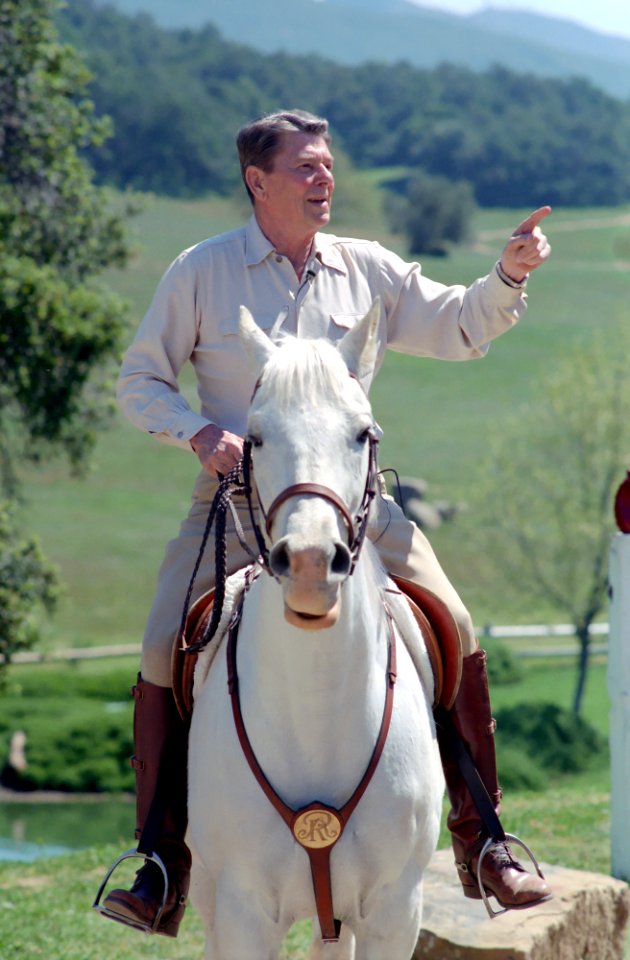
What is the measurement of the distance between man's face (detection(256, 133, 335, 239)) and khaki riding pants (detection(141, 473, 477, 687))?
3.10 ft

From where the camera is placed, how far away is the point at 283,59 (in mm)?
143875

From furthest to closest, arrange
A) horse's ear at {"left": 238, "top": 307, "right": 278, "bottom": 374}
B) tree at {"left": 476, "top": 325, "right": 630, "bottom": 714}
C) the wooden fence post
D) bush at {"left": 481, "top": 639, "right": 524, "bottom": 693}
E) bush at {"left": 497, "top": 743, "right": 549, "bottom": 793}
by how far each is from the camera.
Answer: bush at {"left": 481, "top": 639, "right": 524, "bottom": 693} → tree at {"left": 476, "top": 325, "right": 630, "bottom": 714} → bush at {"left": 497, "top": 743, "right": 549, "bottom": 793} → the wooden fence post → horse's ear at {"left": 238, "top": 307, "right": 278, "bottom": 374}

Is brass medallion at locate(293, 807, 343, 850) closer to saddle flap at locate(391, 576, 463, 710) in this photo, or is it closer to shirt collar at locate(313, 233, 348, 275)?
saddle flap at locate(391, 576, 463, 710)

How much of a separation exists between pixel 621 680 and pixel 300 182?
4.44 m

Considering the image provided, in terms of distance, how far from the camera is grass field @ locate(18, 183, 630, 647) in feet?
131

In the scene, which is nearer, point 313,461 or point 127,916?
point 313,461

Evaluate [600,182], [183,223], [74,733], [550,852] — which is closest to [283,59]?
[600,182]

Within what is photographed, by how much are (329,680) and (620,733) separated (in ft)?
14.8

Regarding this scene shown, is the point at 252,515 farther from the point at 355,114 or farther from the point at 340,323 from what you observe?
the point at 355,114

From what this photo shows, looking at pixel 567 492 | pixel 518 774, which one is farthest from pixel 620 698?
pixel 567 492

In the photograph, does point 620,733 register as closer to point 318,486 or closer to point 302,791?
point 302,791

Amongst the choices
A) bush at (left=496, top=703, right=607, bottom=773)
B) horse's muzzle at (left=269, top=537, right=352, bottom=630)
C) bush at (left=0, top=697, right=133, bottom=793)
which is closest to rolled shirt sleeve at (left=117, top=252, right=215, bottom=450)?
horse's muzzle at (left=269, top=537, right=352, bottom=630)

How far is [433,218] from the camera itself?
93.2 metres

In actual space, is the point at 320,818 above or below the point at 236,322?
below
